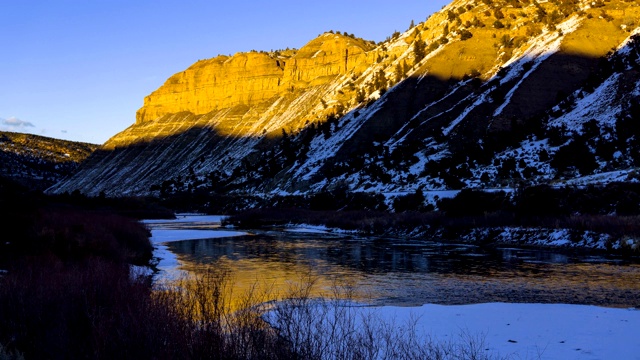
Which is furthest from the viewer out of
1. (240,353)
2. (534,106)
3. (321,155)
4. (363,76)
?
(363,76)

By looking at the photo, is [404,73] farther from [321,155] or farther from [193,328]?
[193,328]

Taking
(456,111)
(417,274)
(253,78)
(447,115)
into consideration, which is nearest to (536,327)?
(417,274)

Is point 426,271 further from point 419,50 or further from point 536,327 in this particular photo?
point 419,50

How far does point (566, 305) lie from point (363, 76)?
97.3 metres

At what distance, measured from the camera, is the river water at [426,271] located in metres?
15.2

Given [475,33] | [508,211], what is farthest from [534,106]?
[508,211]

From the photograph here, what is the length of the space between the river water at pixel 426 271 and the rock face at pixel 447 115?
19.5 m

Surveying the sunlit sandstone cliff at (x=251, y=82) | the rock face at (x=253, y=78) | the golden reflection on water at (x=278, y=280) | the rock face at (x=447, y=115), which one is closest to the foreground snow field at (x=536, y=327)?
the golden reflection on water at (x=278, y=280)

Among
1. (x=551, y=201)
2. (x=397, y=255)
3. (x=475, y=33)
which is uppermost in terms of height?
(x=475, y=33)

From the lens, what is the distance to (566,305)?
1330 cm

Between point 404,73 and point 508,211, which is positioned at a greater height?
point 404,73

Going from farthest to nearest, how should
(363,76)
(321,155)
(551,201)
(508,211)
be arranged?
1. (363,76)
2. (321,155)
3. (508,211)
4. (551,201)

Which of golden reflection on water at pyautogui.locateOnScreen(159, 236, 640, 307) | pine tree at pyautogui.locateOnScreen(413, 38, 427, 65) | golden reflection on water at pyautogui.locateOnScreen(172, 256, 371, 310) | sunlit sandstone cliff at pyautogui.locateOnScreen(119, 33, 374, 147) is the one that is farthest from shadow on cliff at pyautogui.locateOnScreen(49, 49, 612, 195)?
golden reflection on water at pyautogui.locateOnScreen(172, 256, 371, 310)

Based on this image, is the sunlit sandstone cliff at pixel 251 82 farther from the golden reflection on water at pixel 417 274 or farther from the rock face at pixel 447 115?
the golden reflection on water at pixel 417 274
